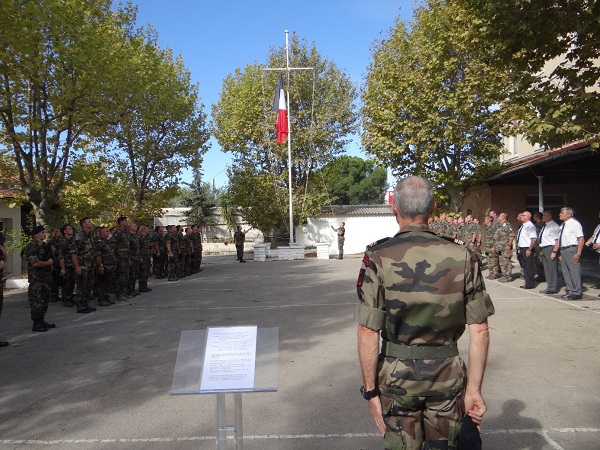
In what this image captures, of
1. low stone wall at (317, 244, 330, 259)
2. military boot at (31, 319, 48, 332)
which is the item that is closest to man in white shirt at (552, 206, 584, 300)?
military boot at (31, 319, 48, 332)

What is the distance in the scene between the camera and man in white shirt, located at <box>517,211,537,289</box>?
12547 millimetres

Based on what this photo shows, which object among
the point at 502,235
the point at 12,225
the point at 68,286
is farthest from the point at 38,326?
the point at 12,225

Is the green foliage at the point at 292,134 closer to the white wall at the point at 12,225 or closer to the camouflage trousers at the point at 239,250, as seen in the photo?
the camouflage trousers at the point at 239,250

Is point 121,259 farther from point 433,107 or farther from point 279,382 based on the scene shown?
point 433,107

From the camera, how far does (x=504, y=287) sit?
13273 mm

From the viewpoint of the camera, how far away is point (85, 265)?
36.5ft

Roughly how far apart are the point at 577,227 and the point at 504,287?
3242 mm

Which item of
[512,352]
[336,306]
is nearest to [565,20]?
[512,352]

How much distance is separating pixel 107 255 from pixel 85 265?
2.91ft

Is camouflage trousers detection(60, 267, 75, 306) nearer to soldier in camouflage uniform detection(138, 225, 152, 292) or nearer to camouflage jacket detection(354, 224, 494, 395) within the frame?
soldier in camouflage uniform detection(138, 225, 152, 292)

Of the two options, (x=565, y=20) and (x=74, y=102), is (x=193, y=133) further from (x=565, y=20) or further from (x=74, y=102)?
(x=565, y=20)

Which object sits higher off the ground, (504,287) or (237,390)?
(237,390)

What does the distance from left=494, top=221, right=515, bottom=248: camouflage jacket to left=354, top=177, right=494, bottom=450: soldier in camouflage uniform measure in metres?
12.5

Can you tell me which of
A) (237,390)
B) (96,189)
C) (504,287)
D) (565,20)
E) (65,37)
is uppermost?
(65,37)
